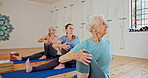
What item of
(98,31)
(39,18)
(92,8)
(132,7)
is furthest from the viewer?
(39,18)

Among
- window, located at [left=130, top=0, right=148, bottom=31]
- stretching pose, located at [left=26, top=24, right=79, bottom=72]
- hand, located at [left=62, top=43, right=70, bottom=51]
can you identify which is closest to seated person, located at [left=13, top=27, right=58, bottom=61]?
stretching pose, located at [left=26, top=24, right=79, bottom=72]

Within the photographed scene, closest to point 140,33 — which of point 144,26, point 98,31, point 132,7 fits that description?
point 144,26

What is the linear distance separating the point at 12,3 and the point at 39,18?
155 centimetres

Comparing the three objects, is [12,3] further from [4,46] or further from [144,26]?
[144,26]

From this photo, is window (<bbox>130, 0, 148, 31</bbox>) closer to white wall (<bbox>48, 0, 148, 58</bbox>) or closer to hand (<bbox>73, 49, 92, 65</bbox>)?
white wall (<bbox>48, 0, 148, 58</bbox>)

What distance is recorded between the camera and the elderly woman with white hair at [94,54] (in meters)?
0.90

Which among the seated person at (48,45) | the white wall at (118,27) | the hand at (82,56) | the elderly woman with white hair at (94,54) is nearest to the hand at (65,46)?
the seated person at (48,45)

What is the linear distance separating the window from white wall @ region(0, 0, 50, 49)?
15.9 ft

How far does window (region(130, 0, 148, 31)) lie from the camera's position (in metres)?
4.30

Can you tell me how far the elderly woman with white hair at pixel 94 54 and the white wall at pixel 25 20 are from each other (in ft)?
20.5

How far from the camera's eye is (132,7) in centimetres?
454

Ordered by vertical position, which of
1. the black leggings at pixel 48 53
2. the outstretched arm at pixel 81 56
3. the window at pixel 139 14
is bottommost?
the black leggings at pixel 48 53

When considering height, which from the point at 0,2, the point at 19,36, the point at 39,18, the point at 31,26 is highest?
the point at 0,2

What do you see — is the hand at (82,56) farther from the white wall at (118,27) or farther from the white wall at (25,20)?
the white wall at (25,20)
